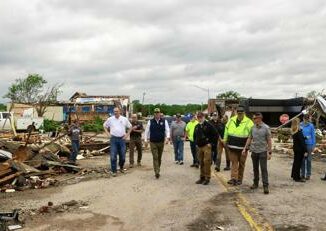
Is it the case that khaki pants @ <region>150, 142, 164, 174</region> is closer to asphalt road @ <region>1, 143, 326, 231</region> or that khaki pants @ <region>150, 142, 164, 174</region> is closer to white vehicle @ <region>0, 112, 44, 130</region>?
asphalt road @ <region>1, 143, 326, 231</region>

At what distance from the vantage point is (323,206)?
10680 mm

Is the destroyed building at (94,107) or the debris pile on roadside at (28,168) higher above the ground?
the destroyed building at (94,107)

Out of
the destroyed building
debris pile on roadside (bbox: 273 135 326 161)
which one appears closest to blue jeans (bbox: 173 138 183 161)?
debris pile on roadside (bbox: 273 135 326 161)

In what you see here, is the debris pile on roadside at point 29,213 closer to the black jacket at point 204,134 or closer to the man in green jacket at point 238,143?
the black jacket at point 204,134

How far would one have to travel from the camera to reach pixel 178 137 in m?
20.5

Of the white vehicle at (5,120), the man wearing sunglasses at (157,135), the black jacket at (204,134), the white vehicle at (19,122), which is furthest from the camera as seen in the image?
the white vehicle at (19,122)

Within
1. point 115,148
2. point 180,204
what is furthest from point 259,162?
point 115,148

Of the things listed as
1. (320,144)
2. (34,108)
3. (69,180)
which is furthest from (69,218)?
(34,108)

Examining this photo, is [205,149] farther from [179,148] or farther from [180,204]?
[179,148]

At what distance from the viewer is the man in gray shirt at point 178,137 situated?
66.3ft

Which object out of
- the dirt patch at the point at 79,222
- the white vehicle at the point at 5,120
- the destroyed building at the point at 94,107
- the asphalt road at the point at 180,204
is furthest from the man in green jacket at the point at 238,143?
the destroyed building at the point at 94,107

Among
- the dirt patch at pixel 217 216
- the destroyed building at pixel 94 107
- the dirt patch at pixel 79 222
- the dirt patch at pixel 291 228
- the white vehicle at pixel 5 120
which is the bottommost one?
the dirt patch at pixel 79 222

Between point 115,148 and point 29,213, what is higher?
point 115,148

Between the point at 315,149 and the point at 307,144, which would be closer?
the point at 307,144
